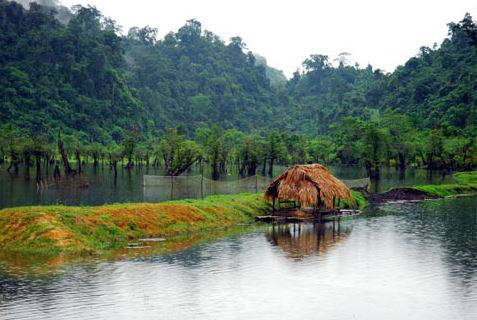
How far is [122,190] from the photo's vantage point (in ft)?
202

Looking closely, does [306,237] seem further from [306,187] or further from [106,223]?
[106,223]

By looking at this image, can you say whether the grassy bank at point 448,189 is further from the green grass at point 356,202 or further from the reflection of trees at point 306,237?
the reflection of trees at point 306,237

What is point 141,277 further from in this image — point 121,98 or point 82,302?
point 121,98

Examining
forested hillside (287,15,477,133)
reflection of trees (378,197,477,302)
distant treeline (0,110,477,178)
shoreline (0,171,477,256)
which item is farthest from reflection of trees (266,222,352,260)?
forested hillside (287,15,477,133)

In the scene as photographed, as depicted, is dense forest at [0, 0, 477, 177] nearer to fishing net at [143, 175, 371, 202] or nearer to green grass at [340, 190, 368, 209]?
fishing net at [143, 175, 371, 202]

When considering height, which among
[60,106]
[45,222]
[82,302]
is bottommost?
[82,302]

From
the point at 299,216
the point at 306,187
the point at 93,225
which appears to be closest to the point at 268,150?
the point at 299,216

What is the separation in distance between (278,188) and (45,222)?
58.8 ft

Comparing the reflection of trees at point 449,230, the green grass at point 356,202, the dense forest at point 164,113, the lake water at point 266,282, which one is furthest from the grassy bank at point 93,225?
the dense forest at point 164,113

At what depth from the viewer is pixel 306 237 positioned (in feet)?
120

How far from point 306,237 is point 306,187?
578 centimetres

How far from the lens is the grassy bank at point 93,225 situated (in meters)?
29.2

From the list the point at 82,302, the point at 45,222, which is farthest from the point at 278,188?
the point at 82,302

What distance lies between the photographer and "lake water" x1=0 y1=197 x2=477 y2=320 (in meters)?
20.2
